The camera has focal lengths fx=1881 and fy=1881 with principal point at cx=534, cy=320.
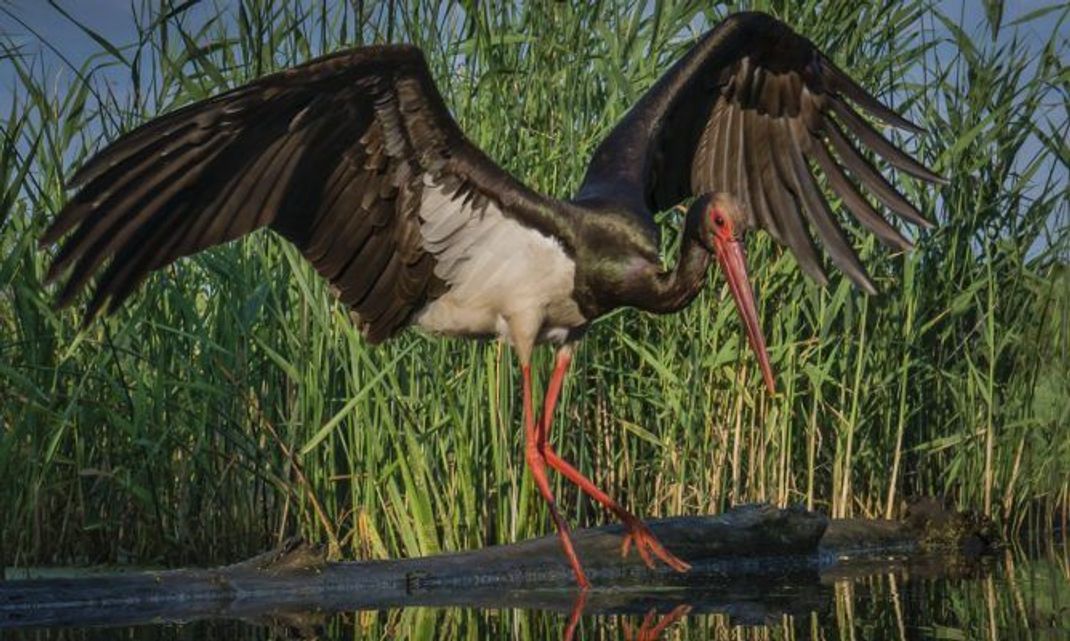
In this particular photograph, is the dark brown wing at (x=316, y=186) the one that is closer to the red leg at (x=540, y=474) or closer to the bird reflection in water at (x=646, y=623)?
the red leg at (x=540, y=474)

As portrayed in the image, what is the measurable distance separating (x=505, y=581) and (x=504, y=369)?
0.78 meters

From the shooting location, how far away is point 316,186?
5.47m

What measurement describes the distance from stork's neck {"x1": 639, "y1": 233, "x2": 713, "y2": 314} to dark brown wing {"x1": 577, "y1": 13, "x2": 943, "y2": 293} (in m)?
0.25

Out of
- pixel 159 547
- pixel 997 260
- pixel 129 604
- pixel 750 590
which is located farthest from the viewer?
pixel 997 260

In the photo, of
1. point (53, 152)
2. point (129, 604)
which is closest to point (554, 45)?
point (53, 152)

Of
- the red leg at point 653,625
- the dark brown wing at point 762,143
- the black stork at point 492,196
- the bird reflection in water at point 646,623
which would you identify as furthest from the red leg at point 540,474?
the dark brown wing at point 762,143

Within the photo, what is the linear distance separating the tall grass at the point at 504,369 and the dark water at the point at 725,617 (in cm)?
63

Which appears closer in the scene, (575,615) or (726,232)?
(575,615)

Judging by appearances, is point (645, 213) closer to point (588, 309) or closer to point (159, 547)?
point (588, 309)

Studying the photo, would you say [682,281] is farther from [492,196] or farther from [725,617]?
[725,617]

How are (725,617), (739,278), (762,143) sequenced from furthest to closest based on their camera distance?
(762,143) < (739,278) < (725,617)

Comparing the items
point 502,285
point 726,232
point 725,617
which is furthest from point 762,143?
point 725,617

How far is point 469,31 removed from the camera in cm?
653

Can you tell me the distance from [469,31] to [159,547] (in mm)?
2054
